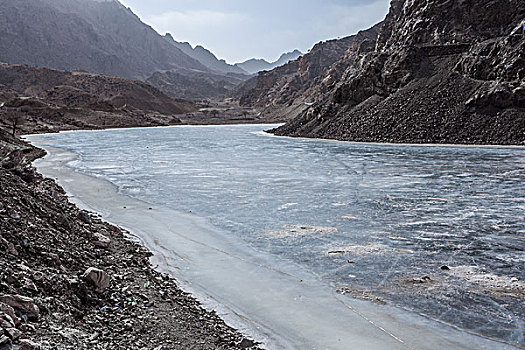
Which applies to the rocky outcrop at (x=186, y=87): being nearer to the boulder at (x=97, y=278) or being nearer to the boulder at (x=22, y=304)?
the boulder at (x=97, y=278)

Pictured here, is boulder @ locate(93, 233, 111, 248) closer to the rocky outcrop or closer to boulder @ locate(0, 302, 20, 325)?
boulder @ locate(0, 302, 20, 325)

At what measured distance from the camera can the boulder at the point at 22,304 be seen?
127 inches

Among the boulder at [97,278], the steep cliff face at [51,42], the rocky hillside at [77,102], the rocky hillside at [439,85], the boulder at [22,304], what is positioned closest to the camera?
the boulder at [22,304]

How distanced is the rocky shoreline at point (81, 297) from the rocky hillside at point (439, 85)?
24.7 meters

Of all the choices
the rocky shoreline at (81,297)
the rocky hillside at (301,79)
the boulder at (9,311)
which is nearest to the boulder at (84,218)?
the rocky shoreline at (81,297)

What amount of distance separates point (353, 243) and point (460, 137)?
21.7 meters

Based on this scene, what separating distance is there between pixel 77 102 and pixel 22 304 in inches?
3205

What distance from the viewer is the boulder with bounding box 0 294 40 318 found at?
323 cm

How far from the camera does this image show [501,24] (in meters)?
33.1

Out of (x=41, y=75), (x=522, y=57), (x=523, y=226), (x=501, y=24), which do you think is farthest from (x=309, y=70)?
(x=523, y=226)

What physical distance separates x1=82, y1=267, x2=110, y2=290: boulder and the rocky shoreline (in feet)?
Result: 0.03

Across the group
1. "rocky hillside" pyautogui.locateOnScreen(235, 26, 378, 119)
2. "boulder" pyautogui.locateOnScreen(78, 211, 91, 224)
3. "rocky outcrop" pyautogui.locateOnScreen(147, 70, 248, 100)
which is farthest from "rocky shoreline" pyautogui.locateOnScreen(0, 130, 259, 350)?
"rocky outcrop" pyautogui.locateOnScreen(147, 70, 248, 100)

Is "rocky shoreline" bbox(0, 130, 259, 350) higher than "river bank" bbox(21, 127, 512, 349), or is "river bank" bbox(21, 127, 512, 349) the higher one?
"rocky shoreline" bbox(0, 130, 259, 350)

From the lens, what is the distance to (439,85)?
2914cm
